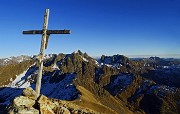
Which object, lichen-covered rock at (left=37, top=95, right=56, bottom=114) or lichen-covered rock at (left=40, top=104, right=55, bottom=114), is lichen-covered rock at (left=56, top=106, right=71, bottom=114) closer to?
lichen-covered rock at (left=37, top=95, right=56, bottom=114)

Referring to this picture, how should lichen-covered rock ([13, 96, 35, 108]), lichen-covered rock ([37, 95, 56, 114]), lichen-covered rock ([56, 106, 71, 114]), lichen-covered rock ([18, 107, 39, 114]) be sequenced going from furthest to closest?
lichen-covered rock ([56, 106, 71, 114]), lichen-covered rock ([37, 95, 56, 114]), lichen-covered rock ([13, 96, 35, 108]), lichen-covered rock ([18, 107, 39, 114])

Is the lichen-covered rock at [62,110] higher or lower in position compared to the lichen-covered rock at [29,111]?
lower

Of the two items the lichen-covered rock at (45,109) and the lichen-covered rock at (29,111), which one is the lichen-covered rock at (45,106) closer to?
the lichen-covered rock at (45,109)

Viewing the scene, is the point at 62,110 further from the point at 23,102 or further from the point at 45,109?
the point at 23,102

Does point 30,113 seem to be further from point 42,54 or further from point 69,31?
point 69,31

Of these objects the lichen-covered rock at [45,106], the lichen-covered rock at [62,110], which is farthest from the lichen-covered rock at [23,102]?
the lichen-covered rock at [62,110]

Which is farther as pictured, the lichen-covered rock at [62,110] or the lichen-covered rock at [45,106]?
the lichen-covered rock at [62,110]

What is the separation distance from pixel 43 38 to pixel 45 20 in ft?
4.24

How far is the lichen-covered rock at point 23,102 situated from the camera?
25047mm

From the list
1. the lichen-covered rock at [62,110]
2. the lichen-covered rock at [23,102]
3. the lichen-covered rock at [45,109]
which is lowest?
the lichen-covered rock at [62,110]

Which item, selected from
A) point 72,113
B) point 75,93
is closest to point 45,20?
point 72,113

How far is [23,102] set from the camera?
83.0ft

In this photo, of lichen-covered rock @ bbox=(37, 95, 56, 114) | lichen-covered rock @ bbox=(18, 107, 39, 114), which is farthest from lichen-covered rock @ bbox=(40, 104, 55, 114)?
lichen-covered rock @ bbox=(18, 107, 39, 114)

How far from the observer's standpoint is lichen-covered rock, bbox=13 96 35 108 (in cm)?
2505
